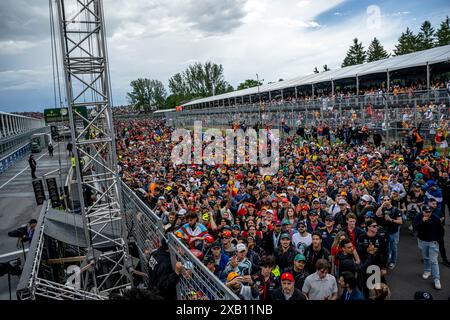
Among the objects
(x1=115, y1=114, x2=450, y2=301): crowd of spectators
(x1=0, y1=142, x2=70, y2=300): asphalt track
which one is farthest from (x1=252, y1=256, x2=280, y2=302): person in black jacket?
(x1=0, y1=142, x2=70, y2=300): asphalt track

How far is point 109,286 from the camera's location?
855 centimetres

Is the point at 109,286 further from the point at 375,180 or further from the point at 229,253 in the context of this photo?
the point at 375,180

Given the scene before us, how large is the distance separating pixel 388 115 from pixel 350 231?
1408 cm

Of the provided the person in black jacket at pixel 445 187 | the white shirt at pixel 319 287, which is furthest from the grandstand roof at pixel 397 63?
the white shirt at pixel 319 287

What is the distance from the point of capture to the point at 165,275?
5.01 meters

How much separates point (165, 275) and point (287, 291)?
74.3 inches

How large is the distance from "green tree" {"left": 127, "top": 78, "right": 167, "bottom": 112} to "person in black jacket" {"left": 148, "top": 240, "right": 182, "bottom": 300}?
12147cm

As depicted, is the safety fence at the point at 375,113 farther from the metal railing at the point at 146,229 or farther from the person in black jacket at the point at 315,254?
the metal railing at the point at 146,229

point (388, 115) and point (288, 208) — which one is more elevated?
point (388, 115)

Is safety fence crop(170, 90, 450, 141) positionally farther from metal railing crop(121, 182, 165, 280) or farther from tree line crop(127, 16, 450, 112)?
tree line crop(127, 16, 450, 112)

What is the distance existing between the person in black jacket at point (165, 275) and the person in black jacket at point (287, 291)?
1.48 m

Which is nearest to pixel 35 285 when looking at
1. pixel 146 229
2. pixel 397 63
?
pixel 146 229
